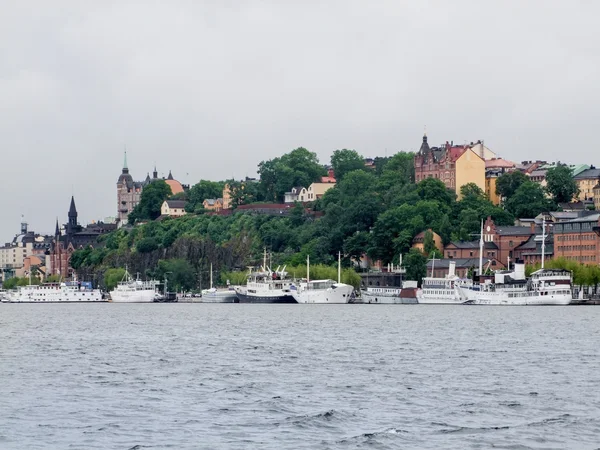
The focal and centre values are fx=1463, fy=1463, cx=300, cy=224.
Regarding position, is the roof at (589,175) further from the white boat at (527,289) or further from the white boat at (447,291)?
the white boat at (527,289)

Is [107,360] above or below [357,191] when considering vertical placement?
below

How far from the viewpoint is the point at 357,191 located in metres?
193

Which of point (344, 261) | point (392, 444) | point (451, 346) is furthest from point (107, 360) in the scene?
point (344, 261)

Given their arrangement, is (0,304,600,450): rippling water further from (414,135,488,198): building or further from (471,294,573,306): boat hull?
(414,135,488,198): building

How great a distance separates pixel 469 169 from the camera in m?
187

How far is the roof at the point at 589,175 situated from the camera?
192750 millimetres

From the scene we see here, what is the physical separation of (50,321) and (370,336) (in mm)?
36892

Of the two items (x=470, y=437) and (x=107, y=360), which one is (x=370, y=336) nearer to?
(x=107, y=360)

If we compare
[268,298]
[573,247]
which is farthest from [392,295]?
[573,247]

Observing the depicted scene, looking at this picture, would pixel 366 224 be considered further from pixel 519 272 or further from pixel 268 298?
pixel 519 272

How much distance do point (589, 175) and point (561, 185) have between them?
11.9 meters

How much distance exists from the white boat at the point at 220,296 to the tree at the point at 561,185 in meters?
43.3

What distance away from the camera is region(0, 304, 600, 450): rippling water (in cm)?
3709

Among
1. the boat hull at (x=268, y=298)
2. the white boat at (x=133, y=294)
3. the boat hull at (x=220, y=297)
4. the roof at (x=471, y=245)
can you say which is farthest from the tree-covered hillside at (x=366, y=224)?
the boat hull at (x=268, y=298)
